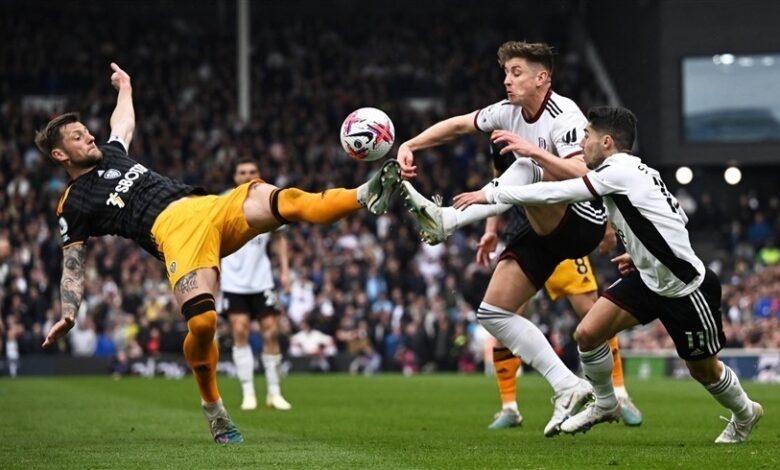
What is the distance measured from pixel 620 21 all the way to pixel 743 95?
4.60 m

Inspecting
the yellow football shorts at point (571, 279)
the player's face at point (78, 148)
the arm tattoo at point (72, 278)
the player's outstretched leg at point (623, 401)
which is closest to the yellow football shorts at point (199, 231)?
the arm tattoo at point (72, 278)

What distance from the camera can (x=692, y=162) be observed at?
32.5m

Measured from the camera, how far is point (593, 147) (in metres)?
8.62

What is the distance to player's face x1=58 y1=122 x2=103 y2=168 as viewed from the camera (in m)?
9.51

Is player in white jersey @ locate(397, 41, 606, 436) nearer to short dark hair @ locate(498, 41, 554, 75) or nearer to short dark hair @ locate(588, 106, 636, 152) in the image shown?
short dark hair @ locate(498, 41, 554, 75)

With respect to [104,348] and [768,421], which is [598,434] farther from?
[104,348]

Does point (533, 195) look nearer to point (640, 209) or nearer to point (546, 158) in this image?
point (546, 158)

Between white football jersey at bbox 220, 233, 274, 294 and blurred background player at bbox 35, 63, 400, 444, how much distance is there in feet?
16.2

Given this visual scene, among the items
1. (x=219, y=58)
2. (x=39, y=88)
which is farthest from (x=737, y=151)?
(x=39, y=88)

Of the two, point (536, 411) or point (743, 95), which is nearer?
point (536, 411)

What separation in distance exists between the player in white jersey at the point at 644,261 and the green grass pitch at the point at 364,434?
503 mm

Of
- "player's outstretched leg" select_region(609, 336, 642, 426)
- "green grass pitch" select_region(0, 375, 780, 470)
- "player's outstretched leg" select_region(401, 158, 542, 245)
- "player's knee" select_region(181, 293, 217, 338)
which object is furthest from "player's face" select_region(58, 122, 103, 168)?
"player's outstretched leg" select_region(609, 336, 642, 426)

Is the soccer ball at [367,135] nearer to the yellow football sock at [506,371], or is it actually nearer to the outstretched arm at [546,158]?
the outstretched arm at [546,158]

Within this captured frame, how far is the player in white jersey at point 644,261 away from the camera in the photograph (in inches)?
327
